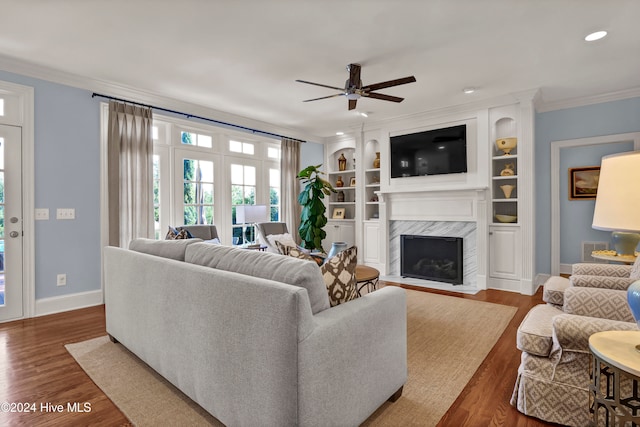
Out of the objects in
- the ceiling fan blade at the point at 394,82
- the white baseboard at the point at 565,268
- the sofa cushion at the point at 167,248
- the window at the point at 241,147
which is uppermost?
the ceiling fan blade at the point at 394,82

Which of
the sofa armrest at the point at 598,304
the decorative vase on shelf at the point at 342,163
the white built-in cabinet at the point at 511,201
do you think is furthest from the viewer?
the decorative vase on shelf at the point at 342,163

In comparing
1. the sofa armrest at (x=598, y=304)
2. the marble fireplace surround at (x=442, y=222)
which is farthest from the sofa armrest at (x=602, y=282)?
the marble fireplace surround at (x=442, y=222)

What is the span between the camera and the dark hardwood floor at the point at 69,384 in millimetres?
1768

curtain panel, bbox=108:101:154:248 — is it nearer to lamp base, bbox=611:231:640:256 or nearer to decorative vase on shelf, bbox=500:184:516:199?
decorative vase on shelf, bbox=500:184:516:199

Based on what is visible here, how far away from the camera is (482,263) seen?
461 cm

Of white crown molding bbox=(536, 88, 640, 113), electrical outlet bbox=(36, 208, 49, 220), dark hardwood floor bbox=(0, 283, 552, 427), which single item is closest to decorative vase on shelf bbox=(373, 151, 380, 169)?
white crown molding bbox=(536, 88, 640, 113)

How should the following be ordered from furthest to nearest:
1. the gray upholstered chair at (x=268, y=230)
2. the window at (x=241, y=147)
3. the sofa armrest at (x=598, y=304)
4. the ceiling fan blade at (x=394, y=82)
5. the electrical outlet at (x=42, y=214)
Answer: the window at (x=241, y=147)
the gray upholstered chair at (x=268, y=230)
the electrical outlet at (x=42, y=214)
the ceiling fan blade at (x=394, y=82)
the sofa armrest at (x=598, y=304)

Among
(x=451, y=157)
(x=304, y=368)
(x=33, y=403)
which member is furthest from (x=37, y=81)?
(x=451, y=157)

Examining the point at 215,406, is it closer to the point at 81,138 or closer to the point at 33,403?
the point at 33,403

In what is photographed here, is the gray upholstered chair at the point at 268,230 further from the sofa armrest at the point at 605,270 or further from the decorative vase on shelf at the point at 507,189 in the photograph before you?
the sofa armrest at the point at 605,270

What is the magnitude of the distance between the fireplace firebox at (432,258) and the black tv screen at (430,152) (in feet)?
3.46

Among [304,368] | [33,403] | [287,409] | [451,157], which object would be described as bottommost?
[33,403]

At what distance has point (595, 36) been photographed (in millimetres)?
2859

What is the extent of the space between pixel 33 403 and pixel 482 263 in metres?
4.79
